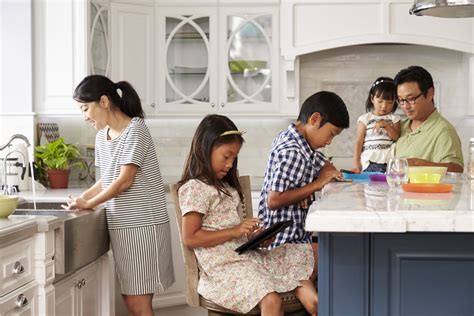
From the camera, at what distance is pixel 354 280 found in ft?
7.43

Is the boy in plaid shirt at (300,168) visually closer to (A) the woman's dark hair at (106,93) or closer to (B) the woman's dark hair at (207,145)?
(B) the woman's dark hair at (207,145)

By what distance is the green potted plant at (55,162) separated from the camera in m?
4.67

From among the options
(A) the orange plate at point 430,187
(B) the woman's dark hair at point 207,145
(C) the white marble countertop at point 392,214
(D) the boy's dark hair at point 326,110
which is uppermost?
(D) the boy's dark hair at point 326,110

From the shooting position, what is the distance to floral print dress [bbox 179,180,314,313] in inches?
107

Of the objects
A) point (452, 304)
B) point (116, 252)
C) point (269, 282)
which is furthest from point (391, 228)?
point (116, 252)

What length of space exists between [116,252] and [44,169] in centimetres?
130

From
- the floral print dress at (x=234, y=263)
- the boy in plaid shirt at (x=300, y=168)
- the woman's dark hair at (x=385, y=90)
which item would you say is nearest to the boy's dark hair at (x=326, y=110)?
the boy in plaid shirt at (x=300, y=168)

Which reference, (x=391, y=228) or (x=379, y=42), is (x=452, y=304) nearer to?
(x=391, y=228)

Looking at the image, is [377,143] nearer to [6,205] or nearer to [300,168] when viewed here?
[300,168]

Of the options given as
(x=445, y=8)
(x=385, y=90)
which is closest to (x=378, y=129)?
(x=385, y=90)

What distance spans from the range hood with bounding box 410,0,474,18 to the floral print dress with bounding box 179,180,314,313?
113 cm

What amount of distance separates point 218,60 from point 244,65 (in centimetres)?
17

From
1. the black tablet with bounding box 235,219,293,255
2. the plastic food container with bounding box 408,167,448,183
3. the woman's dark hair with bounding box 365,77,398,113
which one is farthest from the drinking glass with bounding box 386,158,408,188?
the woman's dark hair with bounding box 365,77,398,113

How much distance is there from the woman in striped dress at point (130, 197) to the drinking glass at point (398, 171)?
Answer: 114 cm
